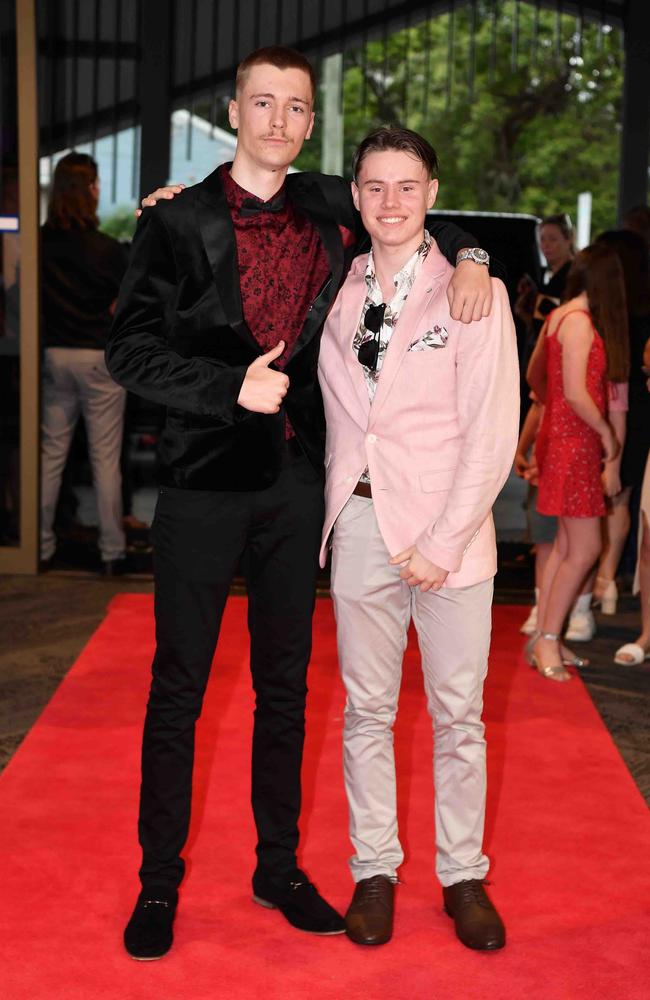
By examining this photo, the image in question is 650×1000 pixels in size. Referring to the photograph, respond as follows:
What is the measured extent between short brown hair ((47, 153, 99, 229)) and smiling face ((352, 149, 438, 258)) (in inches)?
139

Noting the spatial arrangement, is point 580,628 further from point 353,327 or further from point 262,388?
point 262,388

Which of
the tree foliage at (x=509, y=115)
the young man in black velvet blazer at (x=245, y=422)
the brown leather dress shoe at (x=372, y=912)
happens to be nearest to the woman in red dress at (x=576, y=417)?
the young man in black velvet blazer at (x=245, y=422)

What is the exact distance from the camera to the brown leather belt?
2.51 meters

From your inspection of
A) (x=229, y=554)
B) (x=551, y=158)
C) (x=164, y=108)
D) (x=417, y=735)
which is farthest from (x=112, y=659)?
(x=551, y=158)

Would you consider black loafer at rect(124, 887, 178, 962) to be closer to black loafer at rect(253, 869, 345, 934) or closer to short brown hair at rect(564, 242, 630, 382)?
black loafer at rect(253, 869, 345, 934)

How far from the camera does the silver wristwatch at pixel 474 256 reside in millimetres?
2418

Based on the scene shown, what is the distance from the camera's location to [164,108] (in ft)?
26.5

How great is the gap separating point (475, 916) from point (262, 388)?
3.69 ft

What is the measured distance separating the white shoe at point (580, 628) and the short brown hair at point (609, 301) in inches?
40.8

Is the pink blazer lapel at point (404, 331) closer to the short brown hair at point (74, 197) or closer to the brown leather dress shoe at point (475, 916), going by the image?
the brown leather dress shoe at point (475, 916)

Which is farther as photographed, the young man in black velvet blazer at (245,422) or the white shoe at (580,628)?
the white shoe at (580,628)

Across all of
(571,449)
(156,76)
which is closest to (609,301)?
(571,449)

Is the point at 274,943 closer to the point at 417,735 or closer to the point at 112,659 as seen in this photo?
the point at 417,735

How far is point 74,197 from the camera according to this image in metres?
5.76
